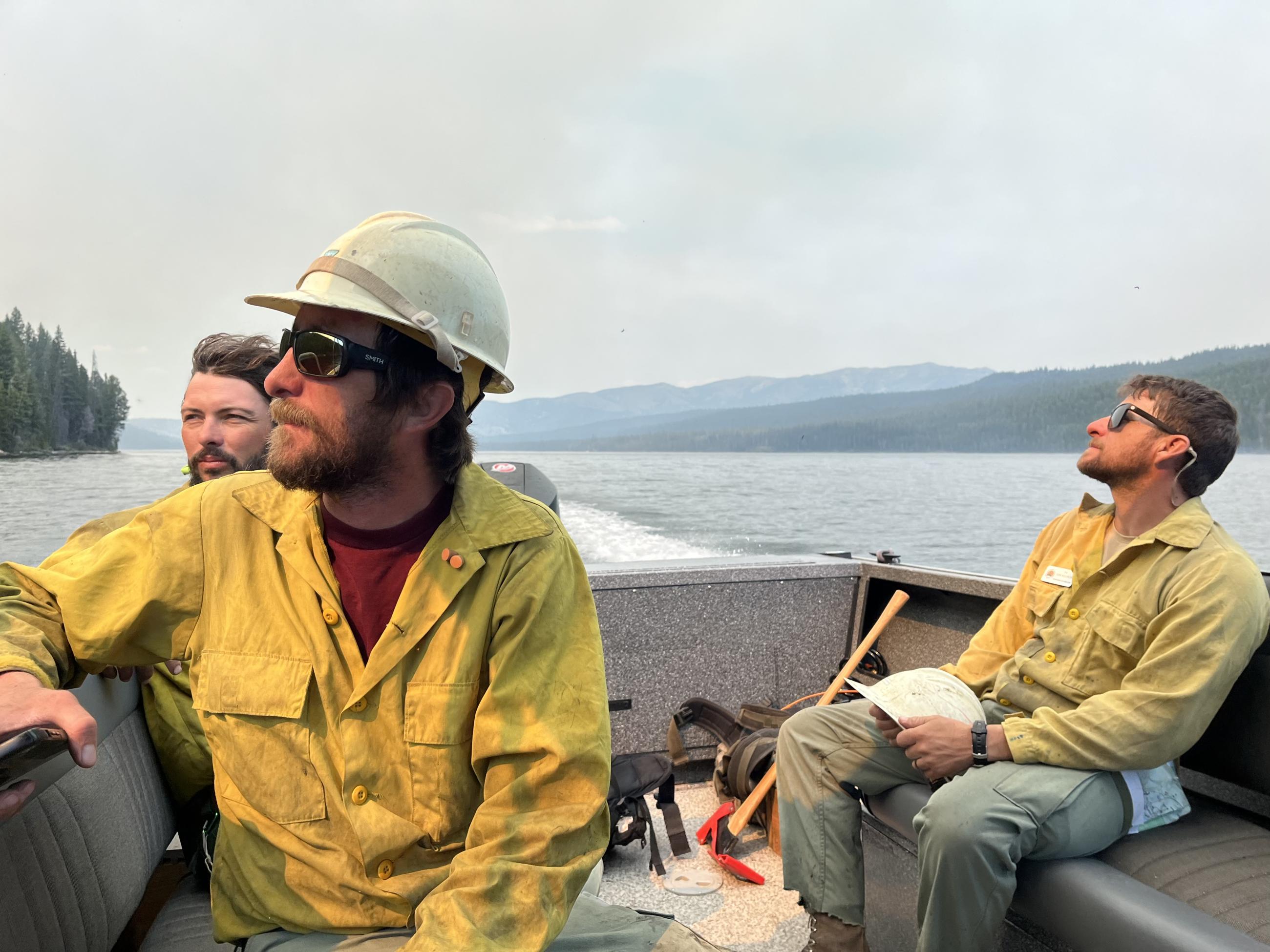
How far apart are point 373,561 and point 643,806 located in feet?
5.77

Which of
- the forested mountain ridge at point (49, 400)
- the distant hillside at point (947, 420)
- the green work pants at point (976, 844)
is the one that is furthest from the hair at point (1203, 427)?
the distant hillside at point (947, 420)

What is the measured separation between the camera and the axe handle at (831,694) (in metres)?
2.81

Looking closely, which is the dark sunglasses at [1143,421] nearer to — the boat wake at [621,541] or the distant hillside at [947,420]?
the boat wake at [621,541]

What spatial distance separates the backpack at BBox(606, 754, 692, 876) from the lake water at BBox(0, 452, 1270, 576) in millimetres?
1226

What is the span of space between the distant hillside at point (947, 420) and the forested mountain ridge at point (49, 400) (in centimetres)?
2155

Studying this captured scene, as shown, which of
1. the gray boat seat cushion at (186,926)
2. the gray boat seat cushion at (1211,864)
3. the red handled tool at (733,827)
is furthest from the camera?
the red handled tool at (733,827)

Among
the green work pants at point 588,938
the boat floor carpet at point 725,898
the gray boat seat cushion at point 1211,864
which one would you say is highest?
the green work pants at point 588,938

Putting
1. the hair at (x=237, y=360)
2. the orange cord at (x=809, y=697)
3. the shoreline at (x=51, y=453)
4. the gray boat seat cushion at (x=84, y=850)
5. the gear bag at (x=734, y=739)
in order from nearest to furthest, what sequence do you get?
the gray boat seat cushion at (x=84, y=850), the hair at (x=237, y=360), the gear bag at (x=734, y=739), the orange cord at (x=809, y=697), the shoreline at (x=51, y=453)

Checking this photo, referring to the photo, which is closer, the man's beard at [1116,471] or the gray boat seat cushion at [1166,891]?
the gray boat seat cushion at [1166,891]

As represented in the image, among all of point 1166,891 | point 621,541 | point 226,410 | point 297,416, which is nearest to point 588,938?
point 297,416

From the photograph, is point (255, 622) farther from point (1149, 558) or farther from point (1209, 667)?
point (1149, 558)

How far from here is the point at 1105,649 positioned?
206cm

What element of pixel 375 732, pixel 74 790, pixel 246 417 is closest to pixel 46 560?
pixel 74 790

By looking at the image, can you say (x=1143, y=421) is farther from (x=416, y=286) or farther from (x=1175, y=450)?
(x=416, y=286)
